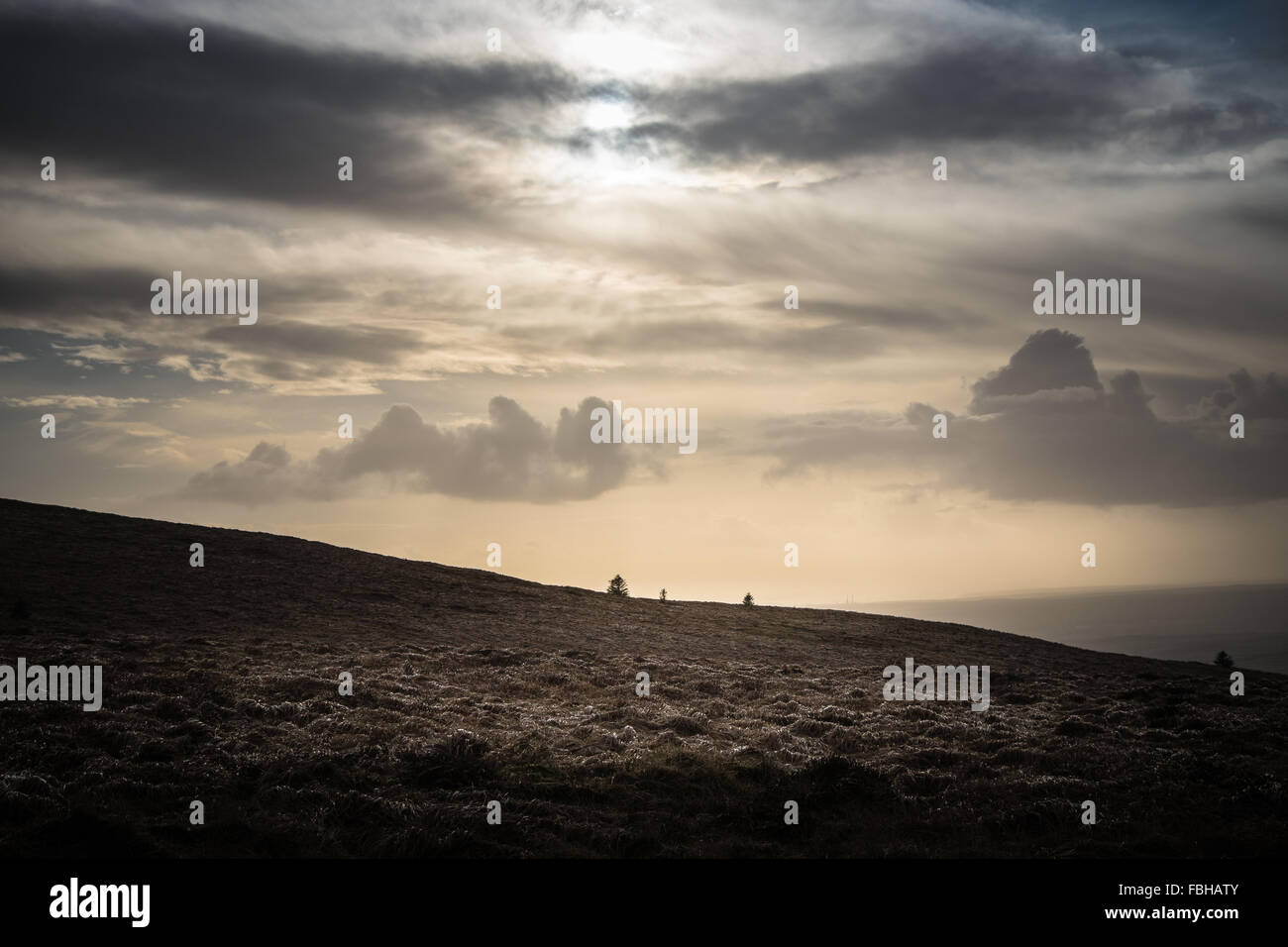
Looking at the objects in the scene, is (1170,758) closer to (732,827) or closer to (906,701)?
(906,701)

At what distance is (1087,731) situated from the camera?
27.2 meters

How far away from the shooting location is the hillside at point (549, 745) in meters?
17.0

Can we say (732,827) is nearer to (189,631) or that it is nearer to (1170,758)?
(1170,758)

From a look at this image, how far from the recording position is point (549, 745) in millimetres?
23609

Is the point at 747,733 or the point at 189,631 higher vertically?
the point at 189,631

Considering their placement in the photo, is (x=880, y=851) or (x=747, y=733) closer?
(x=880, y=851)

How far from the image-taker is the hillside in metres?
17.0

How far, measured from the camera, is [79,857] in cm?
1479

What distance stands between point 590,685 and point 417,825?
57.2ft
